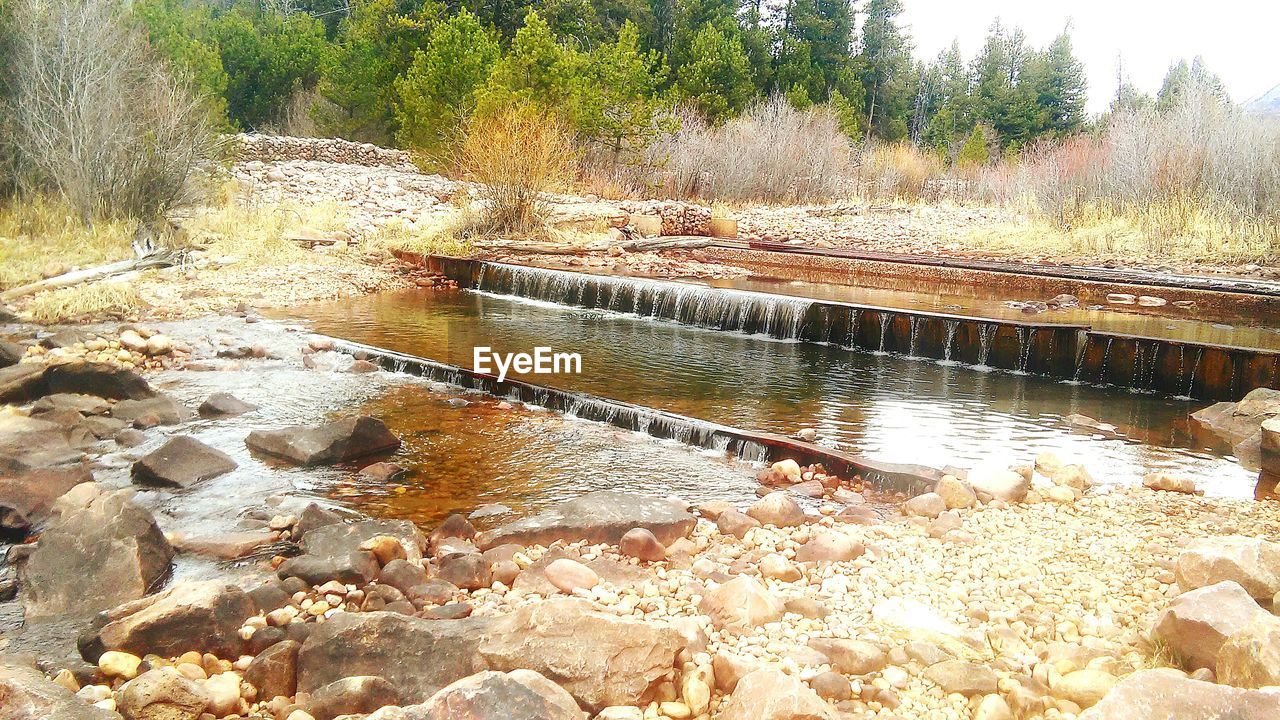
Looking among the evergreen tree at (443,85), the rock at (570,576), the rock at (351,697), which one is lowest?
the rock at (351,697)

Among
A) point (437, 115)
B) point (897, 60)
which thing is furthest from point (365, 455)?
point (897, 60)

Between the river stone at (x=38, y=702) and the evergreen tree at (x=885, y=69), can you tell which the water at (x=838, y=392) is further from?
the evergreen tree at (x=885, y=69)

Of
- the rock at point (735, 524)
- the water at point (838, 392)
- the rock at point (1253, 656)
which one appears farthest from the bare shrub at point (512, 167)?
the rock at point (1253, 656)

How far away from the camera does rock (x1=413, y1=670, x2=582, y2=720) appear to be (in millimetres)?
1995

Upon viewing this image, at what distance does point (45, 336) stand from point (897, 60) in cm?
Result: 4416

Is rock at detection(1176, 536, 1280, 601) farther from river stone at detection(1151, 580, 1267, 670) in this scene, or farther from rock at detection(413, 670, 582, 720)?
rock at detection(413, 670, 582, 720)

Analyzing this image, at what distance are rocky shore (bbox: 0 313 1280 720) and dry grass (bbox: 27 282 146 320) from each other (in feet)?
13.3

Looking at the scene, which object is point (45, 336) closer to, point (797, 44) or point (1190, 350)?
point (1190, 350)

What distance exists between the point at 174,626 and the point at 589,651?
1277mm

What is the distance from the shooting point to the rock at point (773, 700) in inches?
81.4

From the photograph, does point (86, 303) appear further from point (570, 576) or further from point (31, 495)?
point (570, 576)

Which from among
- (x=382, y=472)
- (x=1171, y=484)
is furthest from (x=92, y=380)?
(x=1171, y=484)

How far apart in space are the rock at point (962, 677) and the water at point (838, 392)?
8.04 ft

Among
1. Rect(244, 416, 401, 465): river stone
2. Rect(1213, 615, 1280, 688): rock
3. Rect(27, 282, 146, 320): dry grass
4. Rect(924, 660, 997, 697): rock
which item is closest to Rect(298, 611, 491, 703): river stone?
Rect(924, 660, 997, 697): rock
